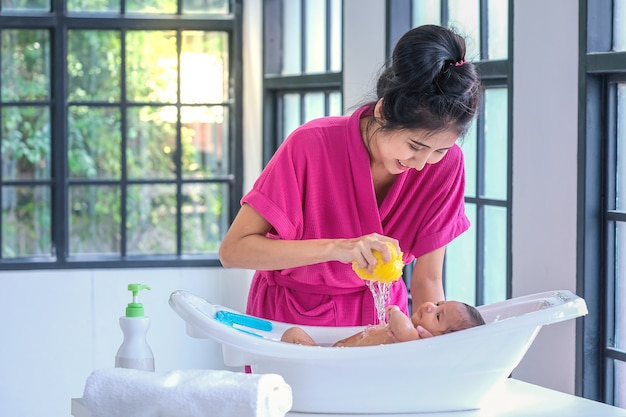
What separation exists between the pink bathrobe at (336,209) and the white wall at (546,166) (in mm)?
332

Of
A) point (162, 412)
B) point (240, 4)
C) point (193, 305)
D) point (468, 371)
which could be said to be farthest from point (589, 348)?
point (240, 4)

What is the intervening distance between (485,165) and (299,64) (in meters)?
1.48

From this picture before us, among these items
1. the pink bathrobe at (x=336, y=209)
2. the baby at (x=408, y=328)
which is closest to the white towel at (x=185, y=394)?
the baby at (x=408, y=328)

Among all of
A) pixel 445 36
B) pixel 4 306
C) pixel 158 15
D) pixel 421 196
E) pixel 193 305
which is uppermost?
pixel 158 15

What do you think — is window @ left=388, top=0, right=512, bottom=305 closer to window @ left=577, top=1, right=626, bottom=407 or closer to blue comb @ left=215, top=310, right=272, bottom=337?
window @ left=577, top=1, right=626, bottom=407

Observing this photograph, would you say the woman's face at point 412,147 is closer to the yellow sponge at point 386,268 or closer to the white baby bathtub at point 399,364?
the yellow sponge at point 386,268

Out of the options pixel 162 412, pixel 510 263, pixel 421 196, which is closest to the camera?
pixel 162 412

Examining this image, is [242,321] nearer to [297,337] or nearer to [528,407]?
[297,337]

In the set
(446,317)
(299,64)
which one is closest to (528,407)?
(446,317)

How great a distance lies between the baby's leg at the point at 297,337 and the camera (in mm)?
1753

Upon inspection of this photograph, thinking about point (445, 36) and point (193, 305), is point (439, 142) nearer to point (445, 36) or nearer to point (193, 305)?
point (445, 36)

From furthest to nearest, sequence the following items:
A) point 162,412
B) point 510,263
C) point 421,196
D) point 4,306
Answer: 1. point 4,306
2. point 510,263
3. point 421,196
4. point 162,412

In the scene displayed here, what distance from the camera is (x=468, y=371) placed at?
154 cm

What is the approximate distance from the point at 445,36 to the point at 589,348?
0.88 metres
